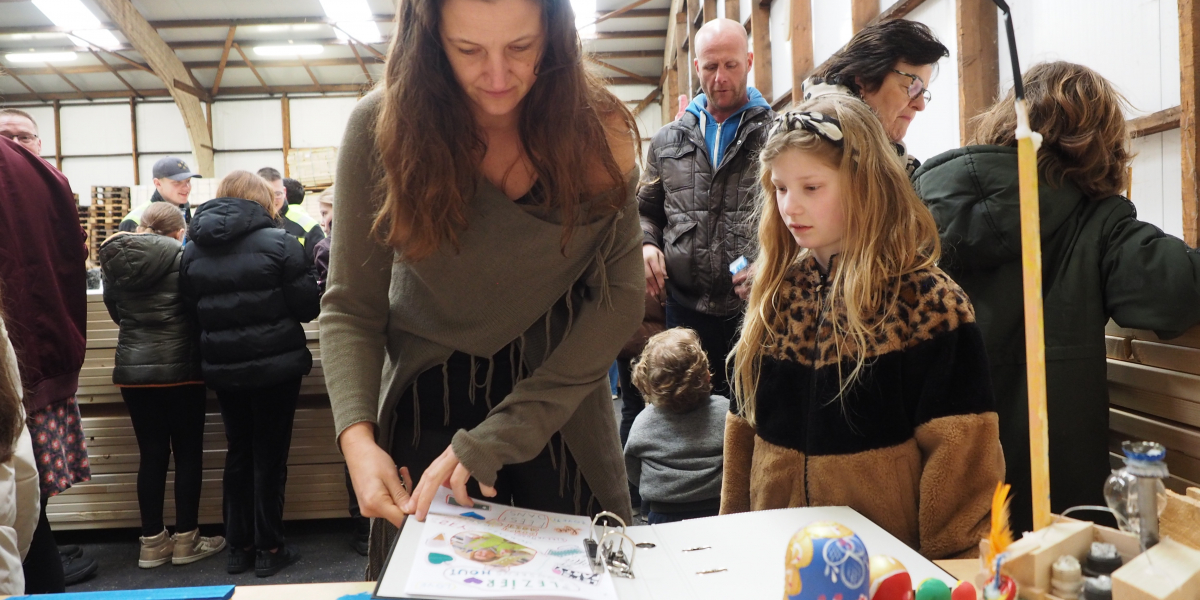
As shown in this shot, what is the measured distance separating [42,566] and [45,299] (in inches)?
31.7

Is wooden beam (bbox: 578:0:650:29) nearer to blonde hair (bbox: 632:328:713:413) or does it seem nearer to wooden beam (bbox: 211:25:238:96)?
wooden beam (bbox: 211:25:238:96)

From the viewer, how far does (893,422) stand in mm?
1181

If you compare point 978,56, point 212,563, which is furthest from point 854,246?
point 212,563

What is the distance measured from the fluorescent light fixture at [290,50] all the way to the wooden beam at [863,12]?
32.3ft

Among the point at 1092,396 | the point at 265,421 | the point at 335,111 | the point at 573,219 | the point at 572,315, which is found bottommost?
the point at 265,421

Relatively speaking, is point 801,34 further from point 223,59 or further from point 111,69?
point 111,69

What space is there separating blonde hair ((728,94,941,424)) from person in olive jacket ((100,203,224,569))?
96.2 inches

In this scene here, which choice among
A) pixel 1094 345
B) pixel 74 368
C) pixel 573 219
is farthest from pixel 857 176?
pixel 74 368

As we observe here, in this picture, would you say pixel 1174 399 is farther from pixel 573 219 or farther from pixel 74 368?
pixel 74 368

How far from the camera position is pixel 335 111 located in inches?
512

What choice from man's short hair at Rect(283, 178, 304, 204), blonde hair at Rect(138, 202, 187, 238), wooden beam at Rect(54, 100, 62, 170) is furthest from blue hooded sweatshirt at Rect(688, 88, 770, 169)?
wooden beam at Rect(54, 100, 62, 170)

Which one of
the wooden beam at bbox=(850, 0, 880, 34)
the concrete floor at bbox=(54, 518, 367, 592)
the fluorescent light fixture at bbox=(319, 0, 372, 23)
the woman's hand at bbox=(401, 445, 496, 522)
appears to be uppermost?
the fluorescent light fixture at bbox=(319, 0, 372, 23)

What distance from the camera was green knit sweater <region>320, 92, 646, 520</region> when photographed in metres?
1.10

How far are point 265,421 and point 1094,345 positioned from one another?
104 inches
